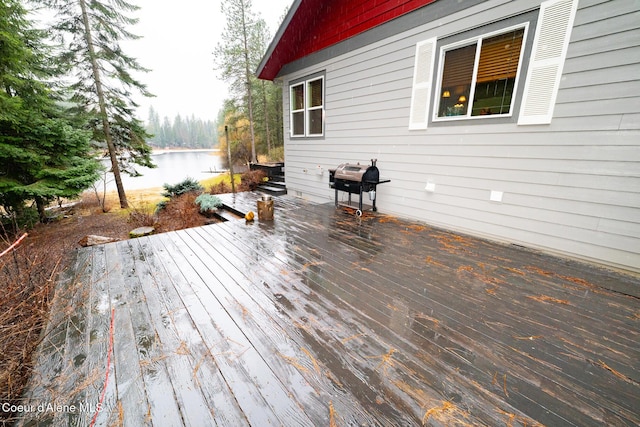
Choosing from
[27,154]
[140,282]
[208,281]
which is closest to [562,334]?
[208,281]

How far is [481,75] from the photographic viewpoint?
3309 mm

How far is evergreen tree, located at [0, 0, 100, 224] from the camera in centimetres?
521

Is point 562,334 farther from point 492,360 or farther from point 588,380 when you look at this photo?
point 492,360

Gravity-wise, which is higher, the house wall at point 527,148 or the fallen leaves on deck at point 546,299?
the house wall at point 527,148

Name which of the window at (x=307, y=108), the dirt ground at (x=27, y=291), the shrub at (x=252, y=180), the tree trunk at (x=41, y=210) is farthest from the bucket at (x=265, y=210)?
the tree trunk at (x=41, y=210)

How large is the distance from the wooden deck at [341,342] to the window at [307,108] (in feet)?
13.6

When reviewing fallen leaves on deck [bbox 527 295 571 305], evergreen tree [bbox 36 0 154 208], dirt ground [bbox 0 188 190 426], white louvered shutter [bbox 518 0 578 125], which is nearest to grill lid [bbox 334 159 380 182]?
white louvered shutter [bbox 518 0 578 125]

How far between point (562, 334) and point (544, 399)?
71 cm

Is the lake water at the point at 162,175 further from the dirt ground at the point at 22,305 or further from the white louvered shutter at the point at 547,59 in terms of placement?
the white louvered shutter at the point at 547,59

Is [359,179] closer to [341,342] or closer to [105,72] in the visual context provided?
[341,342]

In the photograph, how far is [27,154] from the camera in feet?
18.3

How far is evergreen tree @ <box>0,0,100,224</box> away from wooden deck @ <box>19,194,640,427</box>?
508cm

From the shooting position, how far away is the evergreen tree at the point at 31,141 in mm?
5207

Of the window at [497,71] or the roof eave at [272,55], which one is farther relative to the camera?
the roof eave at [272,55]
